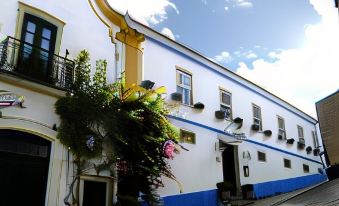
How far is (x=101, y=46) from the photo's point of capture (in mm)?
12766

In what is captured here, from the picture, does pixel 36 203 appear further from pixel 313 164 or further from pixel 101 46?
pixel 313 164

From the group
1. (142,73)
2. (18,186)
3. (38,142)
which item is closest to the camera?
(18,186)

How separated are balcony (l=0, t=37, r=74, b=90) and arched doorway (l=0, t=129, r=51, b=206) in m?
1.47

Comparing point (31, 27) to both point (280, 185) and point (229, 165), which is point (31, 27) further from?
point (280, 185)

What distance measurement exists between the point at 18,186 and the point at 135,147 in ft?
11.1

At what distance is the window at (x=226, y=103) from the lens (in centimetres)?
1803

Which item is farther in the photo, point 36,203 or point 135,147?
point 135,147

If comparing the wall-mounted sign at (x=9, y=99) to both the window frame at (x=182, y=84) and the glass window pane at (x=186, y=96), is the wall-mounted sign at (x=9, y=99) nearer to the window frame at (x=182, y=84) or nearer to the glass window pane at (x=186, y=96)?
the window frame at (x=182, y=84)

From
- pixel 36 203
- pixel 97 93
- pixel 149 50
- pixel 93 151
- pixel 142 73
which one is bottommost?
pixel 36 203

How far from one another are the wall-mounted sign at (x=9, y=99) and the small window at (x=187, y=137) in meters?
6.53

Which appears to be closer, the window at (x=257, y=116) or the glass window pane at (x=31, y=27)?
the glass window pane at (x=31, y=27)

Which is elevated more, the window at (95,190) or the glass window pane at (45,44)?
the glass window pane at (45,44)

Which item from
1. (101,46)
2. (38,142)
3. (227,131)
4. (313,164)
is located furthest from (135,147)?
(313,164)

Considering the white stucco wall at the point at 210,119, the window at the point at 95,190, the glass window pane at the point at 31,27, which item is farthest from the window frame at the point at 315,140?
the glass window pane at the point at 31,27
